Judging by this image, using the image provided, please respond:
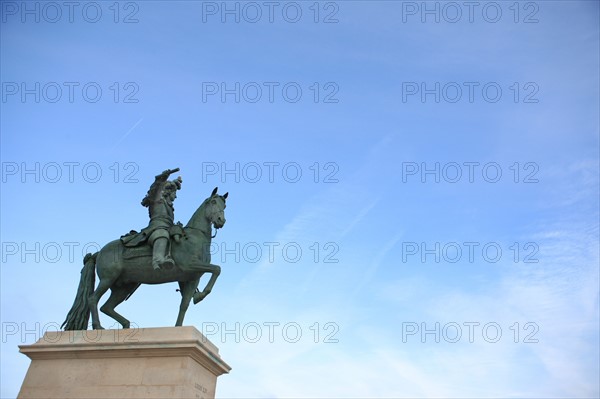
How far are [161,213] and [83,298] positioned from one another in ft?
8.66

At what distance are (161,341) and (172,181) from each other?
423 centimetres

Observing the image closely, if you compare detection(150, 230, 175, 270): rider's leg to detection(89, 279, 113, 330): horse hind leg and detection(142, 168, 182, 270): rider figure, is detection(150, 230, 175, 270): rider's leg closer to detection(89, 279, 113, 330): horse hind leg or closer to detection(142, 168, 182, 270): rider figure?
detection(142, 168, 182, 270): rider figure

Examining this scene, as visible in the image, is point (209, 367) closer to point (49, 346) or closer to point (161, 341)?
point (161, 341)

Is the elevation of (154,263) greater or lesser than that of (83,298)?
greater

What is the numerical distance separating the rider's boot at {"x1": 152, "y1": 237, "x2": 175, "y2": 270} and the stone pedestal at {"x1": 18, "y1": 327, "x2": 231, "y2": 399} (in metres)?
1.48

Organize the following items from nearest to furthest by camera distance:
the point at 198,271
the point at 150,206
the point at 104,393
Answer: the point at 104,393
the point at 198,271
the point at 150,206

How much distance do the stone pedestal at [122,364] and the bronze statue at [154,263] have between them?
0.92 m

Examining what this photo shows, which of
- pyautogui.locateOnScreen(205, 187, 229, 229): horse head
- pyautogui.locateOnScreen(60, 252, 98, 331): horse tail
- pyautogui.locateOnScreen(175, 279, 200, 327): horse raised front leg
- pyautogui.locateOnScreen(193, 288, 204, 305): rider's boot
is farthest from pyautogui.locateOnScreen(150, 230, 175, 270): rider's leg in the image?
pyautogui.locateOnScreen(60, 252, 98, 331): horse tail

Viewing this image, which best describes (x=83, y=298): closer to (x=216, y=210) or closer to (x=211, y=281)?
(x=211, y=281)

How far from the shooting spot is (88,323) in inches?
598

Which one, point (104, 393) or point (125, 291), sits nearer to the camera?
A: point (104, 393)

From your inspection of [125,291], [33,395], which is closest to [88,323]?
[125,291]

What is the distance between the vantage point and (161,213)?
50.6 feet

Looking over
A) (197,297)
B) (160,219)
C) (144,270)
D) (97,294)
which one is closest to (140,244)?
(144,270)
